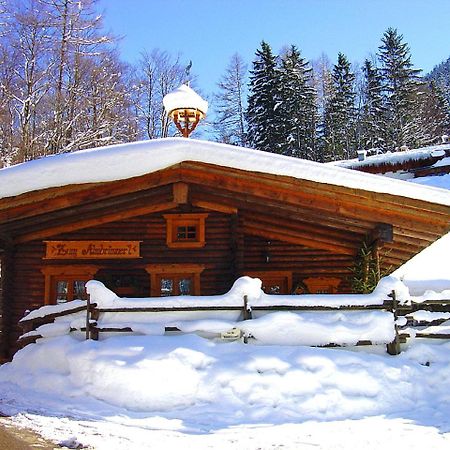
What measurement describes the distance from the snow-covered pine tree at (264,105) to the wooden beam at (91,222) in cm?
2859

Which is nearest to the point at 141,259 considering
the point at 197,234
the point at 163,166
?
the point at 197,234

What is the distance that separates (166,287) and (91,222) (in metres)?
2.32

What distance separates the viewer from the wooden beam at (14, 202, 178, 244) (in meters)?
10.7

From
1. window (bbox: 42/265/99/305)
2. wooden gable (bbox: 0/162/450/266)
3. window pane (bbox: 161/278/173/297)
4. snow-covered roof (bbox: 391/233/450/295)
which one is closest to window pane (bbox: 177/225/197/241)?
wooden gable (bbox: 0/162/450/266)

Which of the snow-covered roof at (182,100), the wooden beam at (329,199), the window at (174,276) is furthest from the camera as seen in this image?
the snow-covered roof at (182,100)

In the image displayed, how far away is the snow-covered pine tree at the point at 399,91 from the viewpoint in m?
41.7

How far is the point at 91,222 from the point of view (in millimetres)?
10734

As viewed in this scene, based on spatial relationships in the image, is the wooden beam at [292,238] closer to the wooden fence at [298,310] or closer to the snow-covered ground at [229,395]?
the wooden fence at [298,310]

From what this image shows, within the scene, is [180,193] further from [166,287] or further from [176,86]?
[176,86]

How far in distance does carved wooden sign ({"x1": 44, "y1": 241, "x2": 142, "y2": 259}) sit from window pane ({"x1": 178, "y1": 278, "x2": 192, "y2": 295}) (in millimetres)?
1168

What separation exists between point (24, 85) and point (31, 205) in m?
12.2

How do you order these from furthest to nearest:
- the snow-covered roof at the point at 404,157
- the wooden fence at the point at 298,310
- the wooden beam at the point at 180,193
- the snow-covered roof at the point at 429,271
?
1. the snow-covered roof at the point at 404,157
2. the snow-covered roof at the point at 429,271
3. the wooden beam at the point at 180,193
4. the wooden fence at the point at 298,310

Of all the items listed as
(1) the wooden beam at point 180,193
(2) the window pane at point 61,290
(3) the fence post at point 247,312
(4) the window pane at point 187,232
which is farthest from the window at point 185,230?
(3) the fence post at point 247,312

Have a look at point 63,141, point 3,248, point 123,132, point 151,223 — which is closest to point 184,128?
point 151,223
